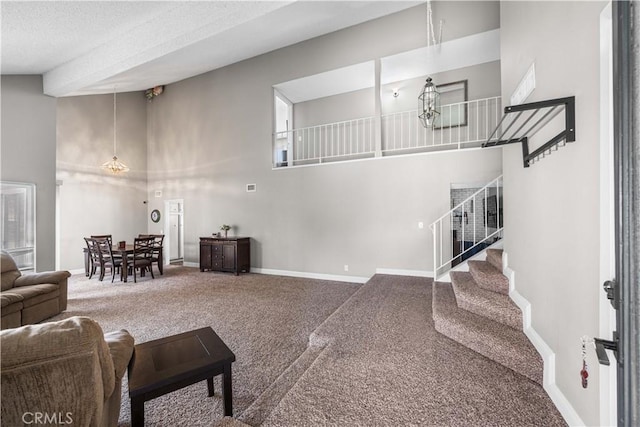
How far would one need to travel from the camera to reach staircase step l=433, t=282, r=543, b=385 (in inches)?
75.6

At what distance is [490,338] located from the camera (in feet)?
7.14

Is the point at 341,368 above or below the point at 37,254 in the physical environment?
below

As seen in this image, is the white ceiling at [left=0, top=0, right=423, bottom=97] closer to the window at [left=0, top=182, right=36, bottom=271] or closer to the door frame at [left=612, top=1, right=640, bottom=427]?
the window at [left=0, top=182, right=36, bottom=271]

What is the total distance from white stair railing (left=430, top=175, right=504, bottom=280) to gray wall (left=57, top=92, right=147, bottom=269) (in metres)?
8.53

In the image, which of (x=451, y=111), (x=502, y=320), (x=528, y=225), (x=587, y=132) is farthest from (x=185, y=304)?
(x=451, y=111)

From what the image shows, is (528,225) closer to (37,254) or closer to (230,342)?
(230,342)

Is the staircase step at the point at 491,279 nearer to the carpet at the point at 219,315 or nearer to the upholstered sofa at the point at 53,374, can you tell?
the carpet at the point at 219,315

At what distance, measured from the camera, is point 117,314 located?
13.1 ft

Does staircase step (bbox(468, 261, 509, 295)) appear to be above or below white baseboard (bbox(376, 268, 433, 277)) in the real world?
above

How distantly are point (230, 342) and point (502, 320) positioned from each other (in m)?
2.71

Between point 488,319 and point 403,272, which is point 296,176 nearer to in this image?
point 403,272

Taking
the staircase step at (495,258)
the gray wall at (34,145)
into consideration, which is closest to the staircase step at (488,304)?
the staircase step at (495,258)

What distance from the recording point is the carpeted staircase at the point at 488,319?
6.50 ft

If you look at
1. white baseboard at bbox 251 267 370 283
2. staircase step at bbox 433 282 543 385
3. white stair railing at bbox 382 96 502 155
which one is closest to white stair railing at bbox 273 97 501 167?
white stair railing at bbox 382 96 502 155
